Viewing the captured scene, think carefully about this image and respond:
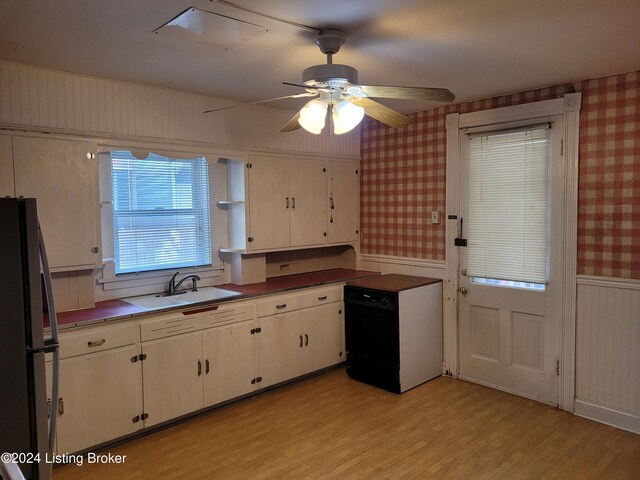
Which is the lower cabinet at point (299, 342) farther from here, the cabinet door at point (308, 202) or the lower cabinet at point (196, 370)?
the cabinet door at point (308, 202)

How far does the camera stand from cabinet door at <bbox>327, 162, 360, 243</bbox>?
15.5ft

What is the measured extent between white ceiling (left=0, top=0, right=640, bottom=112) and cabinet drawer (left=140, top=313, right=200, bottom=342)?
5.46ft

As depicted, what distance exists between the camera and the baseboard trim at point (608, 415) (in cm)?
325

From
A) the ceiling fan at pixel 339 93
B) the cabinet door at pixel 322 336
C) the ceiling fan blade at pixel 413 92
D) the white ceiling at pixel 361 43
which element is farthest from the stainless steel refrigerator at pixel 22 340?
the cabinet door at pixel 322 336

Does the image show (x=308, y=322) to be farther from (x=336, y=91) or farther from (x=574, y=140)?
(x=574, y=140)

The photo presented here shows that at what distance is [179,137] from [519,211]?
277cm

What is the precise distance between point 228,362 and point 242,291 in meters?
0.58

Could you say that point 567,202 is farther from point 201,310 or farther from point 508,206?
point 201,310

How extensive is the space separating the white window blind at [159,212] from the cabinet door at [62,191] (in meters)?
0.37

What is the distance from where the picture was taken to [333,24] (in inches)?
91.0

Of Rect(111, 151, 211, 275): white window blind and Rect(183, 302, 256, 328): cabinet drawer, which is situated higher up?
Rect(111, 151, 211, 275): white window blind

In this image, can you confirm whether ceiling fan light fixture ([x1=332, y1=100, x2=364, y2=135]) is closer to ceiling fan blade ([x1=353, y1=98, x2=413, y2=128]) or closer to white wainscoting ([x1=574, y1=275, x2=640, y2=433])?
ceiling fan blade ([x1=353, y1=98, x2=413, y2=128])

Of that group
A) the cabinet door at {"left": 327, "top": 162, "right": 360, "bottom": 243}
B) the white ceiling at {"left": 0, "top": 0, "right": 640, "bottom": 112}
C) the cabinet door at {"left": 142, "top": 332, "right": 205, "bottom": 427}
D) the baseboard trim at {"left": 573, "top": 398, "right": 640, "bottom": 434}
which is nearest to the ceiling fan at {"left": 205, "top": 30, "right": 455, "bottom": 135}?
the white ceiling at {"left": 0, "top": 0, "right": 640, "bottom": 112}

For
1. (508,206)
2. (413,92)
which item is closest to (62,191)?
(413,92)
